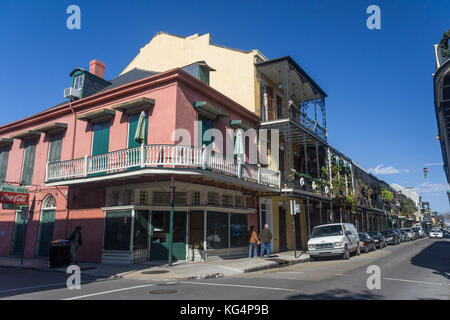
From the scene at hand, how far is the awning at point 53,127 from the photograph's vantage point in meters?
17.6

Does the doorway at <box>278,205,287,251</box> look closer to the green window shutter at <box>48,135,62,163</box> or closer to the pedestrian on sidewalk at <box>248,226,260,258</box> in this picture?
the pedestrian on sidewalk at <box>248,226,260,258</box>

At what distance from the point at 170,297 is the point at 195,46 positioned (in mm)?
18354

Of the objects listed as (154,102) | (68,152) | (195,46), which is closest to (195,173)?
(154,102)

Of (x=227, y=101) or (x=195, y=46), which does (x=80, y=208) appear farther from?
(x=195, y=46)

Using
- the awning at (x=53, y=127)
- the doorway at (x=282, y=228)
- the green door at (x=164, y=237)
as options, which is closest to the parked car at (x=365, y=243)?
the doorway at (x=282, y=228)

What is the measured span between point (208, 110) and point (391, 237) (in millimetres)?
25599

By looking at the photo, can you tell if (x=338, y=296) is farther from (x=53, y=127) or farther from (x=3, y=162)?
(x=3, y=162)

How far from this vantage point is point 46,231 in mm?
17219

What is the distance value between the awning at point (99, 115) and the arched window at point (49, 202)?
469 centimetres

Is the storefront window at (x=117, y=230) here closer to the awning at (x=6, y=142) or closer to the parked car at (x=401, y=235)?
the awning at (x=6, y=142)

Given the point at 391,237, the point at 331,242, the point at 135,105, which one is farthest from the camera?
the point at 391,237

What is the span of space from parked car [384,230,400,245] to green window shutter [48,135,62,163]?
94.0 ft

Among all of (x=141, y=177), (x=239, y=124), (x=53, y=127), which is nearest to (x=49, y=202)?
(x=53, y=127)

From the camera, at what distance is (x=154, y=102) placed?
14.6 meters
